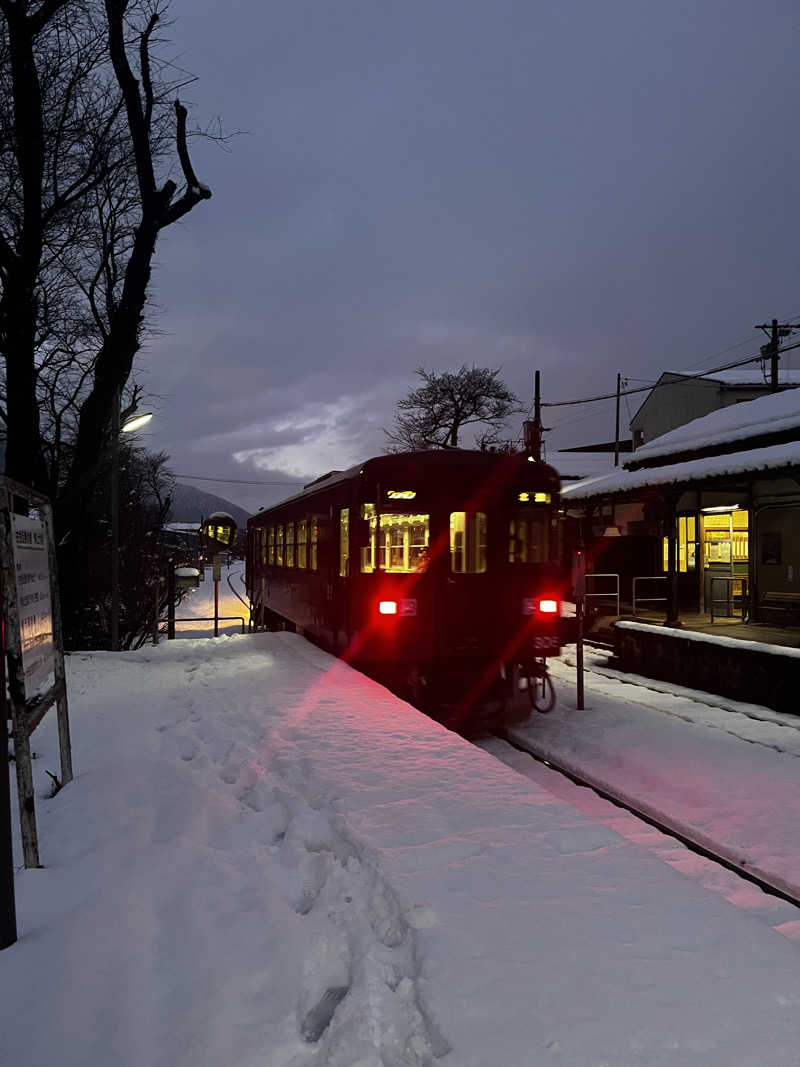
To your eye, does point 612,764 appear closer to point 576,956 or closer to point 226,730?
point 226,730

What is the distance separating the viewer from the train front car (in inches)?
341

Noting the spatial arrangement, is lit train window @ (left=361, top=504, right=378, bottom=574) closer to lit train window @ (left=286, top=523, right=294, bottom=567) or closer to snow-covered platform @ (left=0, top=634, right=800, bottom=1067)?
snow-covered platform @ (left=0, top=634, right=800, bottom=1067)

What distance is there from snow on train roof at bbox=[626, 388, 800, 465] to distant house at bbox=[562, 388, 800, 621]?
1.3 inches

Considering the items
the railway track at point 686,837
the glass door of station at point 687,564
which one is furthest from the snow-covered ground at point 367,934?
the glass door of station at point 687,564

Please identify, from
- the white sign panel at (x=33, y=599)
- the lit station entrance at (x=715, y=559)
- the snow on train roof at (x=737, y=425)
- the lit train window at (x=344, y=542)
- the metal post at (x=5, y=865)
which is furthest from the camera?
the lit station entrance at (x=715, y=559)

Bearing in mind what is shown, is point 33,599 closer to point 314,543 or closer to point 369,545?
point 369,545

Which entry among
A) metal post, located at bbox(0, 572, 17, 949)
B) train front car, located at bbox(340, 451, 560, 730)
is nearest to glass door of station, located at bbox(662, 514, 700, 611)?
train front car, located at bbox(340, 451, 560, 730)

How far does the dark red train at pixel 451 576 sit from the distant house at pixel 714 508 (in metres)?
4.77

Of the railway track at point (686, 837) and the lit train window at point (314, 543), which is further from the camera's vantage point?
the lit train window at point (314, 543)

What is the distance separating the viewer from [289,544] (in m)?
13.9

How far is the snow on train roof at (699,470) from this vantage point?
444 inches

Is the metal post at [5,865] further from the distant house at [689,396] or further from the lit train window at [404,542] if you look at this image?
the distant house at [689,396]

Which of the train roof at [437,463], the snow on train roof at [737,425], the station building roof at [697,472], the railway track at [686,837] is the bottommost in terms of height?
the railway track at [686,837]

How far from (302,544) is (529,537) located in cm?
465
